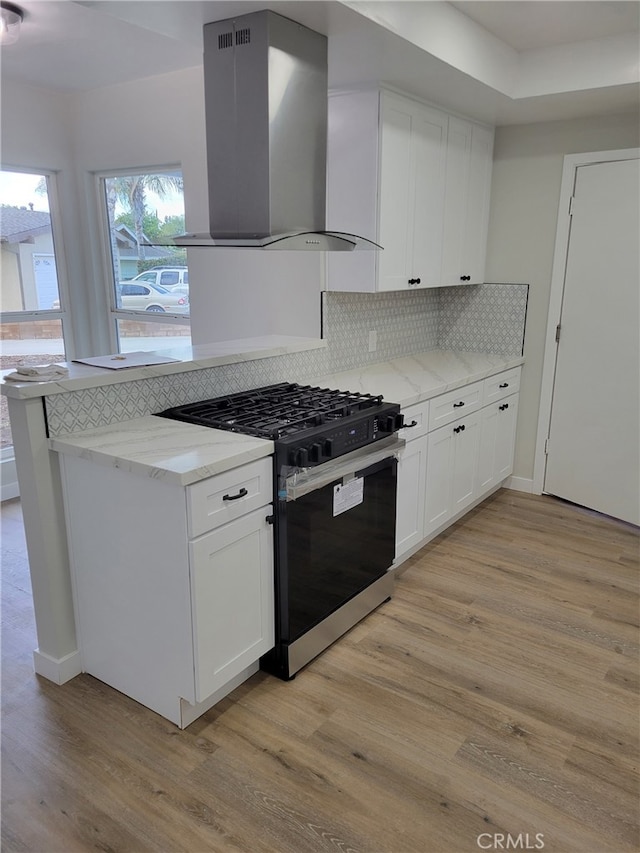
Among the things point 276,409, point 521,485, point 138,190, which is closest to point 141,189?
point 138,190

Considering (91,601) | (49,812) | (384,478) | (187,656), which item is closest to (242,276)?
(384,478)

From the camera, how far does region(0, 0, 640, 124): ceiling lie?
89.0 inches

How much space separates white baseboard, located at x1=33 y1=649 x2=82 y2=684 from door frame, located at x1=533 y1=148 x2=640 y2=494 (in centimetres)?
317

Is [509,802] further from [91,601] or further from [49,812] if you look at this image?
[91,601]

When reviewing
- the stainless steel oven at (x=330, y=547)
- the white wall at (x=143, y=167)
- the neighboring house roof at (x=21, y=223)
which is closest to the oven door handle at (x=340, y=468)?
the stainless steel oven at (x=330, y=547)

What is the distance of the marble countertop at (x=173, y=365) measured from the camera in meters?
2.17

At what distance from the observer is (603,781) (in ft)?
6.57

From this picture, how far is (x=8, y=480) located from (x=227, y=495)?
116 inches

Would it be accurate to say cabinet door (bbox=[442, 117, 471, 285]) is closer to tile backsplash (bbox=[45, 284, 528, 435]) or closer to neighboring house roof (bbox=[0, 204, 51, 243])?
tile backsplash (bbox=[45, 284, 528, 435])

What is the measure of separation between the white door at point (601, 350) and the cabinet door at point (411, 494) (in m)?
1.43

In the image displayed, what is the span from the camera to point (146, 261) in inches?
186

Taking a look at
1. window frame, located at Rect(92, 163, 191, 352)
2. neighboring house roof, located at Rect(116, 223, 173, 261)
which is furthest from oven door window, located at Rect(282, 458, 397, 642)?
neighboring house roof, located at Rect(116, 223, 173, 261)

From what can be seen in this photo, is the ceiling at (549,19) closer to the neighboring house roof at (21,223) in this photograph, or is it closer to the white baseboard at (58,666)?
the white baseboard at (58,666)

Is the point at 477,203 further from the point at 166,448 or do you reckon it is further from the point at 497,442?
the point at 166,448
